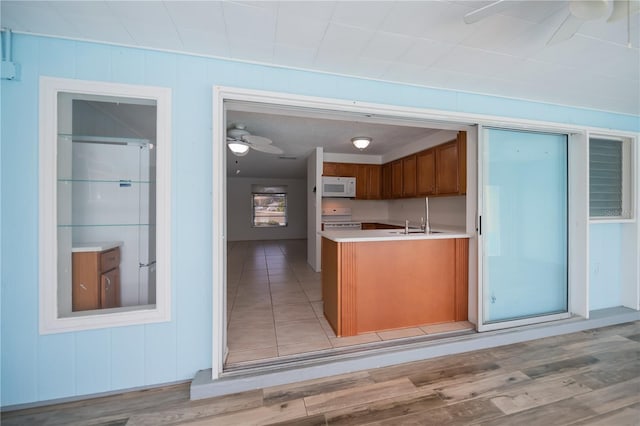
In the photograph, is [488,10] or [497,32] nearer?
[488,10]

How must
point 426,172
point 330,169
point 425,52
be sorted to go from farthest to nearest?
point 330,169
point 426,172
point 425,52

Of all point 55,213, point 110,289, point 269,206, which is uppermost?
point 269,206

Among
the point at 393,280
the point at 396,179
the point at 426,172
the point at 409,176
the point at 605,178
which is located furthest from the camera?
the point at 396,179

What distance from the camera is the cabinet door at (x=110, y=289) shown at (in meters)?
1.87

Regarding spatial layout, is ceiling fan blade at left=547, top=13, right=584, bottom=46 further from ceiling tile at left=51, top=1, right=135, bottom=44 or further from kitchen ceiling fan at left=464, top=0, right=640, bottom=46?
ceiling tile at left=51, top=1, right=135, bottom=44

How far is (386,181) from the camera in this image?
538 cm

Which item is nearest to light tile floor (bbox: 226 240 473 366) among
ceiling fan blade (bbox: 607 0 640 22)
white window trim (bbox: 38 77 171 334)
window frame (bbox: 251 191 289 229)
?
white window trim (bbox: 38 77 171 334)

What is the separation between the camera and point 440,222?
428cm

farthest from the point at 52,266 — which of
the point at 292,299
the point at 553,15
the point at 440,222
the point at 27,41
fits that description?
the point at 440,222

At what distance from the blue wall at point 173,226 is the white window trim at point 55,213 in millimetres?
43

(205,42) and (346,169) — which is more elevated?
(205,42)

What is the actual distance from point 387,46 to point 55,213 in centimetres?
252

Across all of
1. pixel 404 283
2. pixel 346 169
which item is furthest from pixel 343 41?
pixel 346 169

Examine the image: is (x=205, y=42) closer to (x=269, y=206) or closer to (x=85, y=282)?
(x=85, y=282)
